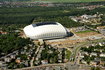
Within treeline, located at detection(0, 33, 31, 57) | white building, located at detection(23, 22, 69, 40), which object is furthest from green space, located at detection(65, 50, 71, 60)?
treeline, located at detection(0, 33, 31, 57)

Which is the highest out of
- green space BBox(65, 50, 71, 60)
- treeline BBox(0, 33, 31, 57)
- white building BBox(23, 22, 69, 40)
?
white building BBox(23, 22, 69, 40)

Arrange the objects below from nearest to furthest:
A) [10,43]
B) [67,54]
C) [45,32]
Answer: [67,54], [10,43], [45,32]

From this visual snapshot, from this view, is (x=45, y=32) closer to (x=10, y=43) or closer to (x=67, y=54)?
(x=10, y=43)

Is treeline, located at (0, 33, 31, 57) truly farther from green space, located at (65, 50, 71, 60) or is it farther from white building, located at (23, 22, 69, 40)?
green space, located at (65, 50, 71, 60)

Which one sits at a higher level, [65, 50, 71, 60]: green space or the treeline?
the treeline

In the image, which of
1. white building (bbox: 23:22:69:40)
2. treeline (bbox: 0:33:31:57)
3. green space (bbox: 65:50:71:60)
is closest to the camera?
green space (bbox: 65:50:71:60)

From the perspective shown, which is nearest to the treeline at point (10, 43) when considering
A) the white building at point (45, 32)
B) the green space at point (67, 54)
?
the white building at point (45, 32)

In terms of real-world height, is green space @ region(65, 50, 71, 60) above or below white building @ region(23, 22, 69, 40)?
below

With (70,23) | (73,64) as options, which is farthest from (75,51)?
(70,23)

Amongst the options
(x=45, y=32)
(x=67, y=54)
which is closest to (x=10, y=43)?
(x=45, y=32)

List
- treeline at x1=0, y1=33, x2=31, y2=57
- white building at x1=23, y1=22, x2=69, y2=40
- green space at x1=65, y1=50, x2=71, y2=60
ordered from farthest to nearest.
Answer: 1. white building at x1=23, y1=22, x2=69, y2=40
2. treeline at x1=0, y1=33, x2=31, y2=57
3. green space at x1=65, y1=50, x2=71, y2=60

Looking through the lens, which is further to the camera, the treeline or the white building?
the white building

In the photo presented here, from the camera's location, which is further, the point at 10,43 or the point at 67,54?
the point at 10,43
